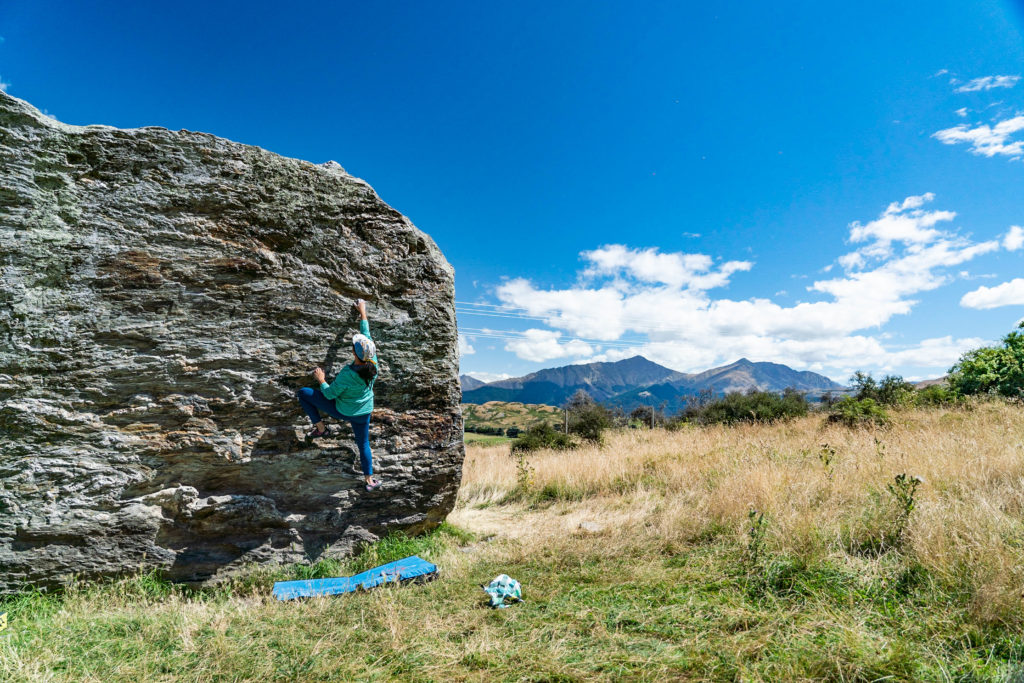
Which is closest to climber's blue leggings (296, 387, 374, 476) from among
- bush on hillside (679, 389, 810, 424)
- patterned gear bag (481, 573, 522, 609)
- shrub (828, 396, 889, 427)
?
patterned gear bag (481, 573, 522, 609)

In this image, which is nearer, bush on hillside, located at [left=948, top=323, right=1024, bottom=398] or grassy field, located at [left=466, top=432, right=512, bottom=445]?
bush on hillside, located at [left=948, top=323, right=1024, bottom=398]

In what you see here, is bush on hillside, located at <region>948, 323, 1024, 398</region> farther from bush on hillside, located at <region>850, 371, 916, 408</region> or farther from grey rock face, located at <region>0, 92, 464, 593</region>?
grey rock face, located at <region>0, 92, 464, 593</region>

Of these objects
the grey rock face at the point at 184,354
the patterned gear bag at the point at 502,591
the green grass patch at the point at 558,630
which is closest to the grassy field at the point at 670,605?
the green grass patch at the point at 558,630

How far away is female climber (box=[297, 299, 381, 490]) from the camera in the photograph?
5.37 meters

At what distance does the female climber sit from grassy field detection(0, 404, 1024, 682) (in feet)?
5.41

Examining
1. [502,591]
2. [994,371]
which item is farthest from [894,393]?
[502,591]

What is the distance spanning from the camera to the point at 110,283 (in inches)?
195

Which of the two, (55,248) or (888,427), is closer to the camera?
(55,248)

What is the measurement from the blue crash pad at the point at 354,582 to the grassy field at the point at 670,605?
0.19 metres

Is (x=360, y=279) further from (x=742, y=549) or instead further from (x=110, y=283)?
(x=742, y=549)

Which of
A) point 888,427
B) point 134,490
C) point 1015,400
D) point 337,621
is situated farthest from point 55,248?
point 1015,400

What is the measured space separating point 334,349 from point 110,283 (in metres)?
2.49

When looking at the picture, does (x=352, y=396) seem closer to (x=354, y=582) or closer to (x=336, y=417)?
(x=336, y=417)

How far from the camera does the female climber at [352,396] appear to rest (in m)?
5.37
